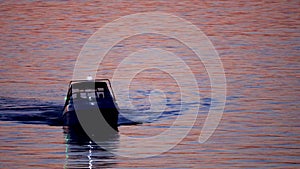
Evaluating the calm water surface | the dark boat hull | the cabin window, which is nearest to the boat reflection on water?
the calm water surface

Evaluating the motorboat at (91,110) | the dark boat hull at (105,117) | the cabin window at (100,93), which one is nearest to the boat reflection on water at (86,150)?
the dark boat hull at (105,117)

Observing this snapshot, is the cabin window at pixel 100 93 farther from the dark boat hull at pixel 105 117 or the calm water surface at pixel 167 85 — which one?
the calm water surface at pixel 167 85

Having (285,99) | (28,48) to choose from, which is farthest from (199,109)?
(28,48)

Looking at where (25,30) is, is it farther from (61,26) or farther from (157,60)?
(157,60)

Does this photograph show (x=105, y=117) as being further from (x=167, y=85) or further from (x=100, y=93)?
(x=167, y=85)

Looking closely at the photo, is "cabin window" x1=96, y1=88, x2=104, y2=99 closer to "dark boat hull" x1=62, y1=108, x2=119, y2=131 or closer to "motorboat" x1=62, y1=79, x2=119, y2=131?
"motorboat" x1=62, y1=79, x2=119, y2=131

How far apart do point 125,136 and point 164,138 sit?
2.17 metres

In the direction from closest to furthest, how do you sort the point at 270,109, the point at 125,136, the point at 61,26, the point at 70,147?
1. the point at 70,147
2. the point at 125,136
3. the point at 270,109
4. the point at 61,26

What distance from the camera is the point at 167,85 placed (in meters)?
59.1

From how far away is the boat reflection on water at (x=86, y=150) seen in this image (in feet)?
108

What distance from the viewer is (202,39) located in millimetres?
89625

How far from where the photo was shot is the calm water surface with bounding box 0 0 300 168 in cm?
3469

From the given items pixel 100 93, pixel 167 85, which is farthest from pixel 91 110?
pixel 167 85

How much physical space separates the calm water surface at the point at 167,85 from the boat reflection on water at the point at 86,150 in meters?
0.05
